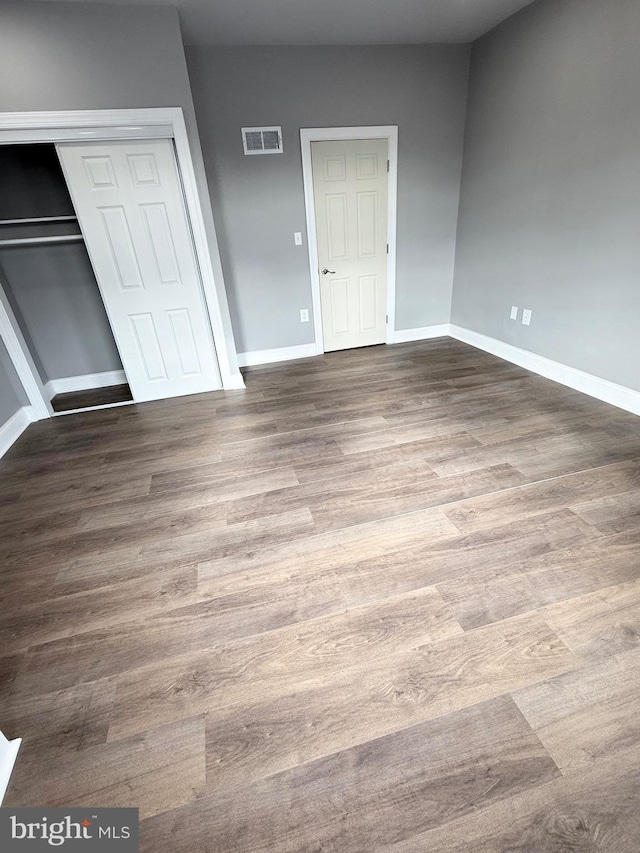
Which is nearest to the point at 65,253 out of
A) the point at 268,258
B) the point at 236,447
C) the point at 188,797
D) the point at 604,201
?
the point at 268,258

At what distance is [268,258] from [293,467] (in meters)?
2.49

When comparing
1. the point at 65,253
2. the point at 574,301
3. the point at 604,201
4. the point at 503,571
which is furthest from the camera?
the point at 65,253

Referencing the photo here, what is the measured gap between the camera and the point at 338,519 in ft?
6.75

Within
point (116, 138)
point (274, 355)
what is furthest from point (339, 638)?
point (116, 138)

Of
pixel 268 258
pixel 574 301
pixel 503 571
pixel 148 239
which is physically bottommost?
pixel 503 571

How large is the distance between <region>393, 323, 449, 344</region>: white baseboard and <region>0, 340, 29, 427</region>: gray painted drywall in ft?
12.5

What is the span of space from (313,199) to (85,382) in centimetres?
300

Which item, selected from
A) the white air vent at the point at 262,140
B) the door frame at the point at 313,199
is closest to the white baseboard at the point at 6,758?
the door frame at the point at 313,199

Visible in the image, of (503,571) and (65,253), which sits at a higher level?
(65,253)

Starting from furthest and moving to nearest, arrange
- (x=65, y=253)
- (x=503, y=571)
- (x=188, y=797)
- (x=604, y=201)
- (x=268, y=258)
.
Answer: (x=268, y=258)
(x=65, y=253)
(x=604, y=201)
(x=503, y=571)
(x=188, y=797)

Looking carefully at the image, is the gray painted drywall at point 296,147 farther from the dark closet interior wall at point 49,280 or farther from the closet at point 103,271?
the dark closet interior wall at point 49,280

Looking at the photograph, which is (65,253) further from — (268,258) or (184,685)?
(184,685)

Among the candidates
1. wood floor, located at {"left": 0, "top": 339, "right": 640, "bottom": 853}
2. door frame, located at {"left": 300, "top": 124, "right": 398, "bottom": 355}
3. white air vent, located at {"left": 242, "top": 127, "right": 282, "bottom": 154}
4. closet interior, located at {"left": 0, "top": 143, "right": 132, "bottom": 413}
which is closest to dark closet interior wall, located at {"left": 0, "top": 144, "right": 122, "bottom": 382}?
closet interior, located at {"left": 0, "top": 143, "right": 132, "bottom": 413}

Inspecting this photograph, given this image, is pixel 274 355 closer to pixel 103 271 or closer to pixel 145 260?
pixel 145 260
